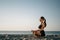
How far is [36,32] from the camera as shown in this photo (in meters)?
14.6

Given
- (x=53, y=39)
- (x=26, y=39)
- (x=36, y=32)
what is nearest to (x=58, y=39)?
(x=53, y=39)

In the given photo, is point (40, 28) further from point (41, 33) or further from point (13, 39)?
point (13, 39)

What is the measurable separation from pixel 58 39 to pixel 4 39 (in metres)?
8.87

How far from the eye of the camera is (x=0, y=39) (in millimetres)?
32219

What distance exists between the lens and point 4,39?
106 feet

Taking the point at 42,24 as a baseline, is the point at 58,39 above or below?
below

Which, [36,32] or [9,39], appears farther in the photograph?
[9,39]

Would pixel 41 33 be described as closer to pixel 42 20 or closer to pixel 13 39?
pixel 42 20

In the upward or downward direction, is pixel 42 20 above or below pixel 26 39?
above

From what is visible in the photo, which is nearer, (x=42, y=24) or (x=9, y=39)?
(x=42, y=24)

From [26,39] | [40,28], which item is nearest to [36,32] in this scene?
[40,28]

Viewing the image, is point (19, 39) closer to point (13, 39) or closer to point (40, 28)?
point (13, 39)

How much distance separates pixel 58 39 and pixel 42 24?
18.5 m

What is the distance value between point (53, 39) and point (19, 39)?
560cm
